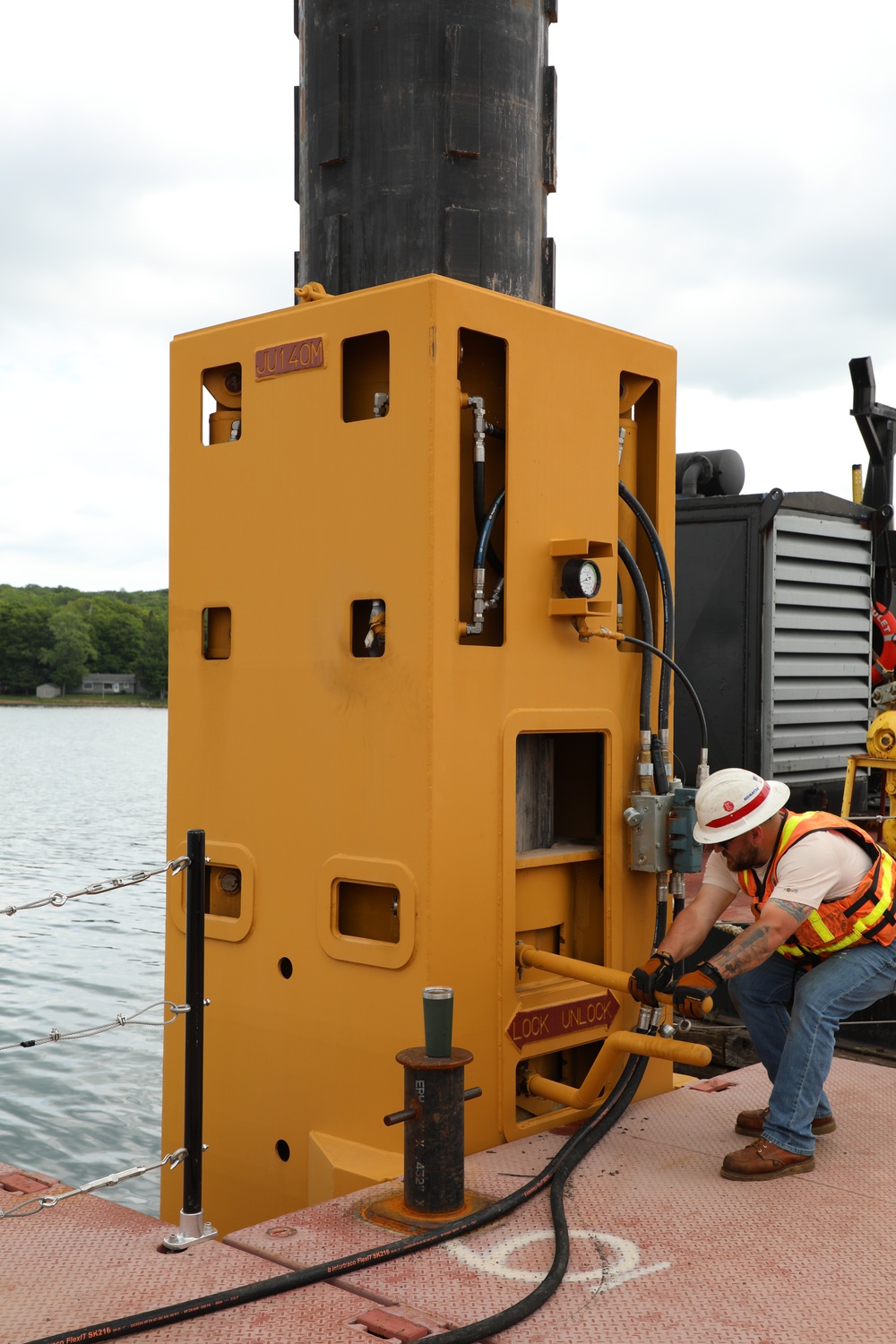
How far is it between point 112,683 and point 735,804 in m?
89.6

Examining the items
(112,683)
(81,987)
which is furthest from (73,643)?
(81,987)

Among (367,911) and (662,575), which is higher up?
(662,575)

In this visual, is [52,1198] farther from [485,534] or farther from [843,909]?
[843,909]

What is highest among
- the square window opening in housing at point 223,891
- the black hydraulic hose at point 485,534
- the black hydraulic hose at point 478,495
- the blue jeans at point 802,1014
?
the black hydraulic hose at point 478,495

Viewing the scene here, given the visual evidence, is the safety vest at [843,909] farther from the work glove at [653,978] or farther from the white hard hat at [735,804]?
the work glove at [653,978]

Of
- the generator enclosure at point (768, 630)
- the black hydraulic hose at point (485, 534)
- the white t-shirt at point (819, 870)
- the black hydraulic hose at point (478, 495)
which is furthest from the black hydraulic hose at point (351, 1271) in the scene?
the generator enclosure at point (768, 630)

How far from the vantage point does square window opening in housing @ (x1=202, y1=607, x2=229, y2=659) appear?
4723mm

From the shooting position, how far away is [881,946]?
4176mm

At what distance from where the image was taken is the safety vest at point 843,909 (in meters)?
4.13

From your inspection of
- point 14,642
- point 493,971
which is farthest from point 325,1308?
point 14,642

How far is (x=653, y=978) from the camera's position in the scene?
156 inches

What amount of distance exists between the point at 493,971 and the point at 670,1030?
0.67m

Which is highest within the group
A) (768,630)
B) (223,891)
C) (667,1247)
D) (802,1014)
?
(768,630)

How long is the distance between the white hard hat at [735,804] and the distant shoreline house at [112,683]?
87828mm
